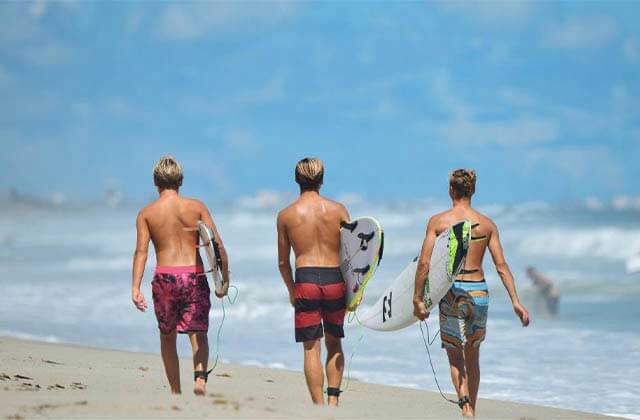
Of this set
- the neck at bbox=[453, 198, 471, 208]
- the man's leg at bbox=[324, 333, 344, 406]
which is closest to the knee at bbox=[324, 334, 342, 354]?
the man's leg at bbox=[324, 333, 344, 406]

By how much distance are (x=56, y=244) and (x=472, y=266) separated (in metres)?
27.2

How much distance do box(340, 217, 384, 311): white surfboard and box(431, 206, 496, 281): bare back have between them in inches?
13.5

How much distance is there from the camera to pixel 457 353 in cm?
630

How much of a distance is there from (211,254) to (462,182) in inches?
56.2

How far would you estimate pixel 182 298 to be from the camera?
6109 millimetres

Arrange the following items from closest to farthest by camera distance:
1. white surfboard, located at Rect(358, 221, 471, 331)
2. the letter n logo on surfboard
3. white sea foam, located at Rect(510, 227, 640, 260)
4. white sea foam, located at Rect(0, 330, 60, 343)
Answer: white surfboard, located at Rect(358, 221, 471, 331), the letter n logo on surfboard, white sea foam, located at Rect(0, 330, 60, 343), white sea foam, located at Rect(510, 227, 640, 260)

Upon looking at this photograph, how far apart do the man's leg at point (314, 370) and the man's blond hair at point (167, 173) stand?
1.13 meters

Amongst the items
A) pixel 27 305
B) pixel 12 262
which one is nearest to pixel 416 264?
pixel 27 305

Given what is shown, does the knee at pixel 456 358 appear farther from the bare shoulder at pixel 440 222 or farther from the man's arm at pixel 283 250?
the man's arm at pixel 283 250

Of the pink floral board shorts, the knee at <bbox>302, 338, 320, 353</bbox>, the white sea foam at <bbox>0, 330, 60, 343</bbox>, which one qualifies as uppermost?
the white sea foam at <bbox>0, 330, 60, 343</bbox>

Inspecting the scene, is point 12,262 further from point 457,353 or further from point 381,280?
point 457,353

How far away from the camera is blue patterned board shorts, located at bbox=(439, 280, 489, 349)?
6195 mm

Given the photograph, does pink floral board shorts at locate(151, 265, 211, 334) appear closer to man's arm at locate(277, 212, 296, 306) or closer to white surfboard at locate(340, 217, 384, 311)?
man's arm at locate(277, 212, 296, 306)

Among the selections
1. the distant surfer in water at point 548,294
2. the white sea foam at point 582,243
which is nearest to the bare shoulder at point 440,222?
the distant surfer in water at point 548,294
